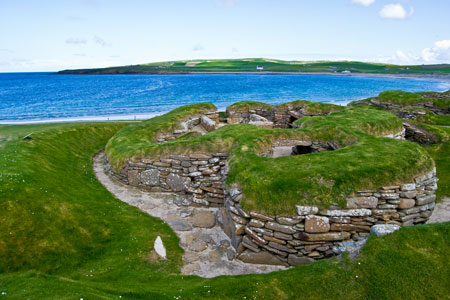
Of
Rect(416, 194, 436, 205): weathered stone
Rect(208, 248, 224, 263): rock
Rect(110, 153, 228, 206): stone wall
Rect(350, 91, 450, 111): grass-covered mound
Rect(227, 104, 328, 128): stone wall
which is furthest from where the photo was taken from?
Rect(350, 91, 450, 111): grass-covered mound

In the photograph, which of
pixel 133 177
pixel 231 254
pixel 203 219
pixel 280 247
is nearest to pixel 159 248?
pixel 231 254

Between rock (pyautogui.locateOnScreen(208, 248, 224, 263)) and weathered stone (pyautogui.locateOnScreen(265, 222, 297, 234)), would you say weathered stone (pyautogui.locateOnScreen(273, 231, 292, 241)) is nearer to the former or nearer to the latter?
weathered stone (pyautogui.locateOnScreen(265, 222, 297, 234))

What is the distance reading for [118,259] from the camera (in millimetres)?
10125

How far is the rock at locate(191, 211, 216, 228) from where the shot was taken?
13054mm

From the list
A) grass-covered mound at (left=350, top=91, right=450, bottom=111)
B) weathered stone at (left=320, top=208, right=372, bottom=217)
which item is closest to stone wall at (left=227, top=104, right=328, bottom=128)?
grass-covered mound at (left=350, top=91, right=450, bottom=111)

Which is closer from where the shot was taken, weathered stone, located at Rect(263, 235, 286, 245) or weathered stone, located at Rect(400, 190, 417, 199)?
weathered stone, located at Rect(263, 235, 286, 245)

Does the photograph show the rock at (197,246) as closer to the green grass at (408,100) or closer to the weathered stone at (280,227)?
the weathered stone at (280,227)

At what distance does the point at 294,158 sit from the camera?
12406 millimetres

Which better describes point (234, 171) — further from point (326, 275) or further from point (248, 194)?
point (326, 275)

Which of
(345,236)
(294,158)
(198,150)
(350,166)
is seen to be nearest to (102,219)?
(198,150)

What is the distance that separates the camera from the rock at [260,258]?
1004cm

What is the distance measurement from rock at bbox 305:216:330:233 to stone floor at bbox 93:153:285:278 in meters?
1.86

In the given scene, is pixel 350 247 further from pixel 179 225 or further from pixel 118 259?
pixel 118 259

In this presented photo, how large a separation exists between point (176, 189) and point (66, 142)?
11573mm
